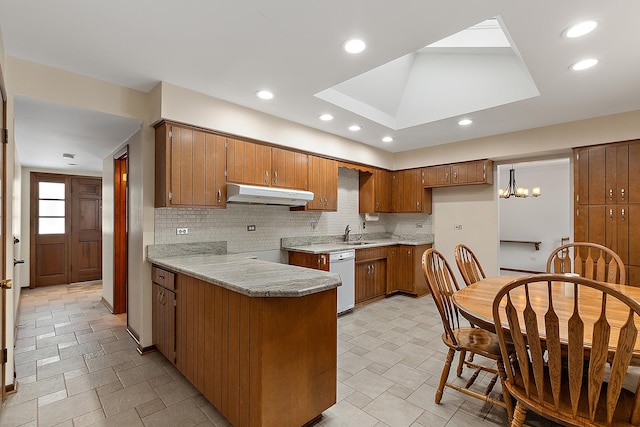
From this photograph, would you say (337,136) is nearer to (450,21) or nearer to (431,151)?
(431,151)

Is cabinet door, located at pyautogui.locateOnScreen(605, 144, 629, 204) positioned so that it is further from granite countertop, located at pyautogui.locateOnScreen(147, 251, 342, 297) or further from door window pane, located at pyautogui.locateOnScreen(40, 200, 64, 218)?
door window pane, located at pyautogui.locateOnScreen(40, 200, 64, 218)

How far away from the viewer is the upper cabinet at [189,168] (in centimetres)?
283

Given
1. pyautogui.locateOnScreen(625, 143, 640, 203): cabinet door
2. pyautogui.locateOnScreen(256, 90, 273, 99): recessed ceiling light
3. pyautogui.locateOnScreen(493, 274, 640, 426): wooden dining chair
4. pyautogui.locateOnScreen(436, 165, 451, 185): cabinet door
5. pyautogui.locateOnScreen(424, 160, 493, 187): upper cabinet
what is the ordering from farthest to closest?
pyautogui.locateOnScreen(436, 165, 451, 185): cabinet door
pyautogui.locateOnScreen(424, 160, 493, 187): upper cabinet
pyautogui.locateOnScreen(625, 143, 640, 203): cabinet door
pyautogui.locateOnScreen(256, 90, 273, 99): recessed ceiling light
pyautogui.locateOnScreen(493, 274, 640, 426): wooden dining chair

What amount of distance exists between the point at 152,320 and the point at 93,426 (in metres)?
1.12

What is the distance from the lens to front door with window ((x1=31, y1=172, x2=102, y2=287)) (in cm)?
566

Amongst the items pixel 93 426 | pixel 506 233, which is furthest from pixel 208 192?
pixel 506 233

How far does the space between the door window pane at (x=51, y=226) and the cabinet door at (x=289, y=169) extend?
5004mm

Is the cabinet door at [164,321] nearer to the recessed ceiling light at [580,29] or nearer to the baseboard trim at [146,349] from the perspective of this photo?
the baseboard trim at [146,349]

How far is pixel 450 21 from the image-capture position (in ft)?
6.16

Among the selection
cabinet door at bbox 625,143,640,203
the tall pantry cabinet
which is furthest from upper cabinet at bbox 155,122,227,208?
cabinet door at bbox 625,143,640,203

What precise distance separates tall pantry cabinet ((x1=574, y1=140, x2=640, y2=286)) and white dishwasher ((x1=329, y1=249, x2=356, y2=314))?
9.09ft

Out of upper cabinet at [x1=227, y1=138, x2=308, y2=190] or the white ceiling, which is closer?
the white ceiling

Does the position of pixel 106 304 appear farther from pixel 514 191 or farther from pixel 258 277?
pixel 514 191

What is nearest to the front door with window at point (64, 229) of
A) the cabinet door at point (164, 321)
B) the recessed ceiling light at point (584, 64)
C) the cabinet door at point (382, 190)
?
the cabinet door at point (164, 321)
